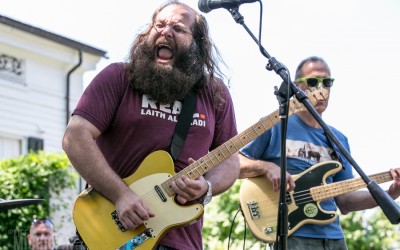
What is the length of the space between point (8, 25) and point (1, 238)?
7137 millimetres

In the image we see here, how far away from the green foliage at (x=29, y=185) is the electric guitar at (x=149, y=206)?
7.69 m

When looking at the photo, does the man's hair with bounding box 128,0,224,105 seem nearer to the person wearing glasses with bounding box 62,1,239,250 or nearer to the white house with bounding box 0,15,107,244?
the person wearing glasses with bounding box 62,1,239,250

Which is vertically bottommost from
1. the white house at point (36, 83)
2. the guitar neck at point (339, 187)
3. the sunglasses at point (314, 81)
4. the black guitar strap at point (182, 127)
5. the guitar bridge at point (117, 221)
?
the guitar bridge at point (117, 221)

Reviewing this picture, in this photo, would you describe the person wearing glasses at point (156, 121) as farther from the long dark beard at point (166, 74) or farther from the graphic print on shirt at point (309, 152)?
the graphic print on shirt at point (309, 152)

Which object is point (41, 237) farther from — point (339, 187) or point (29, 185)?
point (339, 187)

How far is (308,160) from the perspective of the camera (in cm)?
573

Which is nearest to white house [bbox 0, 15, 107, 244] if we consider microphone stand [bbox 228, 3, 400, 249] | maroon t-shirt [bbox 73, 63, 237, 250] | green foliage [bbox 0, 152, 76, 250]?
green foliage [bbox 0, 152, 76, 250]

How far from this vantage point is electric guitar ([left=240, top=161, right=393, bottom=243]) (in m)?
5.60

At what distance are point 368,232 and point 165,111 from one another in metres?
7.35

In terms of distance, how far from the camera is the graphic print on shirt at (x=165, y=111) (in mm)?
4539

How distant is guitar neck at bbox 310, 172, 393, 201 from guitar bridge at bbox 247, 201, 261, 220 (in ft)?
1.38

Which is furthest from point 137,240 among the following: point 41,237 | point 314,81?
point 41,237

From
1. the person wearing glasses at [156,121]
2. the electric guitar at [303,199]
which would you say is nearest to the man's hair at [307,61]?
the electric guitar at [303,199]

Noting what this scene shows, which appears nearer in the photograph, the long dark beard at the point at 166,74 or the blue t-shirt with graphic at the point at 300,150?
the long dark beard at the point at 166,74
